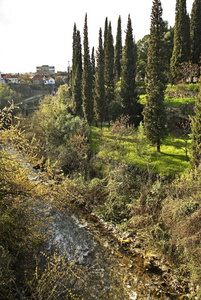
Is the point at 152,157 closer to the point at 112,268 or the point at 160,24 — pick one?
the point at 112,268

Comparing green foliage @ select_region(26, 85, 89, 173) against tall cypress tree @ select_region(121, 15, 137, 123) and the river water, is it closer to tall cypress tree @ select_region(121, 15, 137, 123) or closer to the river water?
the river water

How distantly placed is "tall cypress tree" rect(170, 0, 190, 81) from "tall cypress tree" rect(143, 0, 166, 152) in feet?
35.2

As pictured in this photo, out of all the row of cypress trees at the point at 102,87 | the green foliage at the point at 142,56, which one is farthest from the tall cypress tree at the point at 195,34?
the row of cypress trees at the point at 102,87

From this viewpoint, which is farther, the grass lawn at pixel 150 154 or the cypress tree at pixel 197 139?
the grass lawn at pixel 150 154

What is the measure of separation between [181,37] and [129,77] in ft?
32.2

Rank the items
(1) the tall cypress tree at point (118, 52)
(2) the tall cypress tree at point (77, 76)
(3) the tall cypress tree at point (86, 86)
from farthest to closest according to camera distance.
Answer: (1) the tall cypress tree at point (118, 52) < (2) the tall cypress tree at point (77, 76) < (3) the tall cypress tree at point (86, 86)

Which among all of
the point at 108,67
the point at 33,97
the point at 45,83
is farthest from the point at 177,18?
the point at 45,83

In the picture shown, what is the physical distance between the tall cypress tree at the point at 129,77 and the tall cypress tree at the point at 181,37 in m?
6.97

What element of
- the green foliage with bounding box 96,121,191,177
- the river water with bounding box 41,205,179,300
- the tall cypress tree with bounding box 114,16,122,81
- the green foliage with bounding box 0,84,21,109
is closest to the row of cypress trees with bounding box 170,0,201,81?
the green foliage with bounding box 96,121,191,177

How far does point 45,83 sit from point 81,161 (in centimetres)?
6176

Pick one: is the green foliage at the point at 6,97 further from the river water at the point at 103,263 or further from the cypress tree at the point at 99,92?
the river water at the point at 103,263

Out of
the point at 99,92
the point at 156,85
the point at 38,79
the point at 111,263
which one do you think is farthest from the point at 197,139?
the point at 38,79

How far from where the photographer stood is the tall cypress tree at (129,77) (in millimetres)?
25188

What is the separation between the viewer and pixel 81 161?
1941cm
